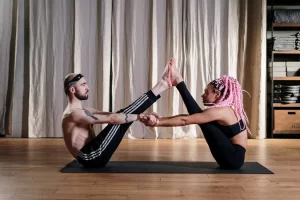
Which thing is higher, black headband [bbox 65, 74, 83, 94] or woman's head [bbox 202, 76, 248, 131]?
black headband [bbox 65, 74, 83, 94]

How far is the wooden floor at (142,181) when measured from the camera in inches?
90.8

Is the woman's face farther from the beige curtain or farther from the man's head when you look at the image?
the beige curtain

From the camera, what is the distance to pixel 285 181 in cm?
271

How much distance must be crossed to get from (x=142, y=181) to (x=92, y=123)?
58cm

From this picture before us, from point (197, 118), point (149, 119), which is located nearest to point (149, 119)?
point (149, 119)

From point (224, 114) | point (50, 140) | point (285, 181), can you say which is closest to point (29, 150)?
point (50, 140)

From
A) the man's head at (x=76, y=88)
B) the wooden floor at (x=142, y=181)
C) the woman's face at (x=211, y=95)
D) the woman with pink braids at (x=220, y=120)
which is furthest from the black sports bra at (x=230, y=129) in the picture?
the man's head at (x=76, y=88)

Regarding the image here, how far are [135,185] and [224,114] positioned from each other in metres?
0.83

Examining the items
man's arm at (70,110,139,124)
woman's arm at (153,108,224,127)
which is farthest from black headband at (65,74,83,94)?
woman's arm at (153,108,224,127)

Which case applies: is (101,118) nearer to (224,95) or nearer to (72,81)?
(72,81)

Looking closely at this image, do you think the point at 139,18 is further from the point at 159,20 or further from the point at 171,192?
the point at 171,192

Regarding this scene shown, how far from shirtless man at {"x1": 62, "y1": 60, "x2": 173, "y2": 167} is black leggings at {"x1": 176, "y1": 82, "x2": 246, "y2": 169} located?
28 cm

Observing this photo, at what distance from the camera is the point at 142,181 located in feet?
8.76

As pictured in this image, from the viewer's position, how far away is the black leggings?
9.76 ft
